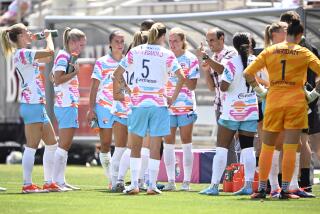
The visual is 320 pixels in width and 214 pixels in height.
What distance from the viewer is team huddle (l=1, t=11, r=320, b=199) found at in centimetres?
1236

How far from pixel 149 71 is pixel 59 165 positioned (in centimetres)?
230

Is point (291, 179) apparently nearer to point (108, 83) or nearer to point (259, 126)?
point (259, 126)

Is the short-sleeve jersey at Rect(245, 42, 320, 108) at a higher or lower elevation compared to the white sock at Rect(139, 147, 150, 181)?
higher

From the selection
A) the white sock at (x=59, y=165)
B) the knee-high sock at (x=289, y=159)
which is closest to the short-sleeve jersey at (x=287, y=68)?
the knee-high sock at (x=289, y=159)

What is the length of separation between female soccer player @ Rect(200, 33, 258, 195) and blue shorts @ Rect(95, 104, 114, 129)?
1843 millimetres

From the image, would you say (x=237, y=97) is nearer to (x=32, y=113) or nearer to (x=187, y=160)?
(x=187, y=160)

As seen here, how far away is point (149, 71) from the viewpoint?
1323cm

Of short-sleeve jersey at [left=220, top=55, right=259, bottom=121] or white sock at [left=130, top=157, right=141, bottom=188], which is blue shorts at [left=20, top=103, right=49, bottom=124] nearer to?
white sock at [left=130, top=157, right=141, bottom=188]

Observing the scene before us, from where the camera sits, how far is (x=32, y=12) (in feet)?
102

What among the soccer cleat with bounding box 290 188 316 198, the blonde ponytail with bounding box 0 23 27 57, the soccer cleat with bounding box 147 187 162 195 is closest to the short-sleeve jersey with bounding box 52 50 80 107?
the blonde ponytail with bounding box 0 23 27 57

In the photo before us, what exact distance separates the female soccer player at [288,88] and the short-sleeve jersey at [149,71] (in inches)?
51.5

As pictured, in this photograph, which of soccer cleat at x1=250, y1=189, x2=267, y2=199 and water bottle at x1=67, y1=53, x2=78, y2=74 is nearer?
soccer cleat at x1=250, y1=189, x2=267, y2=199

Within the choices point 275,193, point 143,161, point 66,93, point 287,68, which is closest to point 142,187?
point 143,161

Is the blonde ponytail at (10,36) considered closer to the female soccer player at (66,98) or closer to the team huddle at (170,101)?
the team huddle at (170,101)
